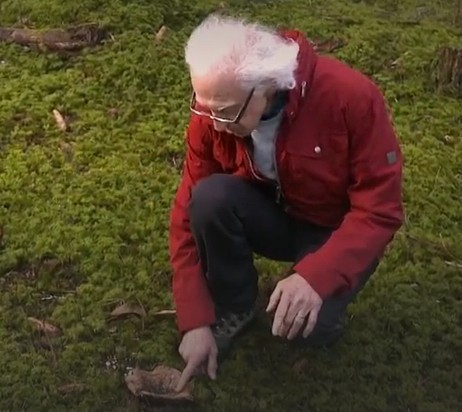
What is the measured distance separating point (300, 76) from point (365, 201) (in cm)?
33

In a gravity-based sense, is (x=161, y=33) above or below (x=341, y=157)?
below

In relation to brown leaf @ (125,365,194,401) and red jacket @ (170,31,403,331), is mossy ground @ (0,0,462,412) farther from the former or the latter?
red jacket @ (170,31,403,331)

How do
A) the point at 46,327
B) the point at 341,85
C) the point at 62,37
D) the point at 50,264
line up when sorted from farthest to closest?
the point at 62,37 < the point at 50,264 < the point at 46,327 < the point at 341,85

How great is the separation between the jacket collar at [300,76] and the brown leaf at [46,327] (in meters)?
0.99

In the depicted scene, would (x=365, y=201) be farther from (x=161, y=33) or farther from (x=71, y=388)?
(x=161, y=33)

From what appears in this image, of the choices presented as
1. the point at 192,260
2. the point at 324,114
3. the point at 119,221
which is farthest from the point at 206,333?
the point at 119,221

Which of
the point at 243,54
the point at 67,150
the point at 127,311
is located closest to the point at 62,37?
the point at 67,150

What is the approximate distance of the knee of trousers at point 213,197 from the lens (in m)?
2.67

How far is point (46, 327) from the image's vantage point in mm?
2996

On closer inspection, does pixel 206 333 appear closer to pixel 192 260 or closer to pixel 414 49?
pixel 192 260

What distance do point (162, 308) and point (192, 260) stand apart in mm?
402

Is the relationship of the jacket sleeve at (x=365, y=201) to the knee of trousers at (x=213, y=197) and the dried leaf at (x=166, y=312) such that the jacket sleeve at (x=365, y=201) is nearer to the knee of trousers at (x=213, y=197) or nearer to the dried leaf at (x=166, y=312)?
the knee of trousers at (x=213, y=197)

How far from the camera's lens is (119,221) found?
3.44 metres

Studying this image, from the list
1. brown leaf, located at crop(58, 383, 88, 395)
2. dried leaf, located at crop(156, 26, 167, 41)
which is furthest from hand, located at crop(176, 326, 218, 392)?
dried leaf, located at crop(156, 26, 167, 41)
